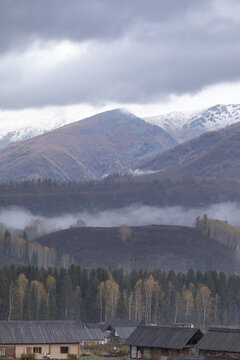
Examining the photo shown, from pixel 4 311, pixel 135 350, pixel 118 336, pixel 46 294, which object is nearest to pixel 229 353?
pixel 135 350

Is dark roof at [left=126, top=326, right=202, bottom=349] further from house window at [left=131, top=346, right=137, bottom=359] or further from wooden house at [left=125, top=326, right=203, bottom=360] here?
house window at [left=131, top=346, right=137, bottom=359]

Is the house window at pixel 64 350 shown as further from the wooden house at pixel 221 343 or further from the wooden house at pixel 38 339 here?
the wooden house at pixel 221 343

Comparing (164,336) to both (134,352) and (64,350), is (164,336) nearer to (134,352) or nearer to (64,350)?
(134,352)

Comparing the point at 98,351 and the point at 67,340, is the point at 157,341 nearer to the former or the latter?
the point at 67,340

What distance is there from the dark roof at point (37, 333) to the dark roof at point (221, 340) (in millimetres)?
21616

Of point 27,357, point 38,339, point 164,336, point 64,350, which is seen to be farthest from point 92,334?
point 27,357

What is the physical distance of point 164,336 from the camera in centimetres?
11512

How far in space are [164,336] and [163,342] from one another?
125cm

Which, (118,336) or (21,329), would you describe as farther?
(118,336)

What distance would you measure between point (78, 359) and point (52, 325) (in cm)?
752

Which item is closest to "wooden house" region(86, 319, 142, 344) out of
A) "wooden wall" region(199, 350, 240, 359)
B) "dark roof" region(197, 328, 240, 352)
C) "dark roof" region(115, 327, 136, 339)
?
"dark roof" region(115, 327, 136, 339)

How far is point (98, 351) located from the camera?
137m

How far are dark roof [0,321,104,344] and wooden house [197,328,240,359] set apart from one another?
2153 centimetres

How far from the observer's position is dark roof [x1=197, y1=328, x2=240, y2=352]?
341ft
